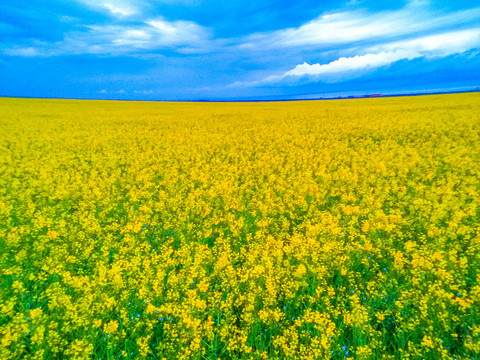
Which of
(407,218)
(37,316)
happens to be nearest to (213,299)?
(37,316)

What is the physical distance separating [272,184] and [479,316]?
470cm

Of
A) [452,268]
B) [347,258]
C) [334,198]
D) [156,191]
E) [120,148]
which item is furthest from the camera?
[120,148]

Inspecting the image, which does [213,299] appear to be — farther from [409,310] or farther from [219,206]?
[219,206]

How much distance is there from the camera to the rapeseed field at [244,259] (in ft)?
8.34

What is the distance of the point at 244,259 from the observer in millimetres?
3967

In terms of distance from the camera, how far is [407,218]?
4.81 m

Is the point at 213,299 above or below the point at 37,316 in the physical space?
below

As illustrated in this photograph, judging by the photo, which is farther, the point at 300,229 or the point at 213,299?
the point at 300,229

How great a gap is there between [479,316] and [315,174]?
196 inches

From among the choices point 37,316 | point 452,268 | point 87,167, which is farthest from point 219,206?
point 87,167

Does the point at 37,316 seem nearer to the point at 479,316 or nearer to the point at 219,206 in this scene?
the point at 219,206

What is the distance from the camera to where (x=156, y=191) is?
263 inches

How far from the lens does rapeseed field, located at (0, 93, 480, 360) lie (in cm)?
254

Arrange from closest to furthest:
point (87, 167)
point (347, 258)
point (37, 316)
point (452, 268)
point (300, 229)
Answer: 1. point (37, 316)
2. point (452, 268)
3. point (347, 258)
4. point (300, 229)
5. point (87, 167)
